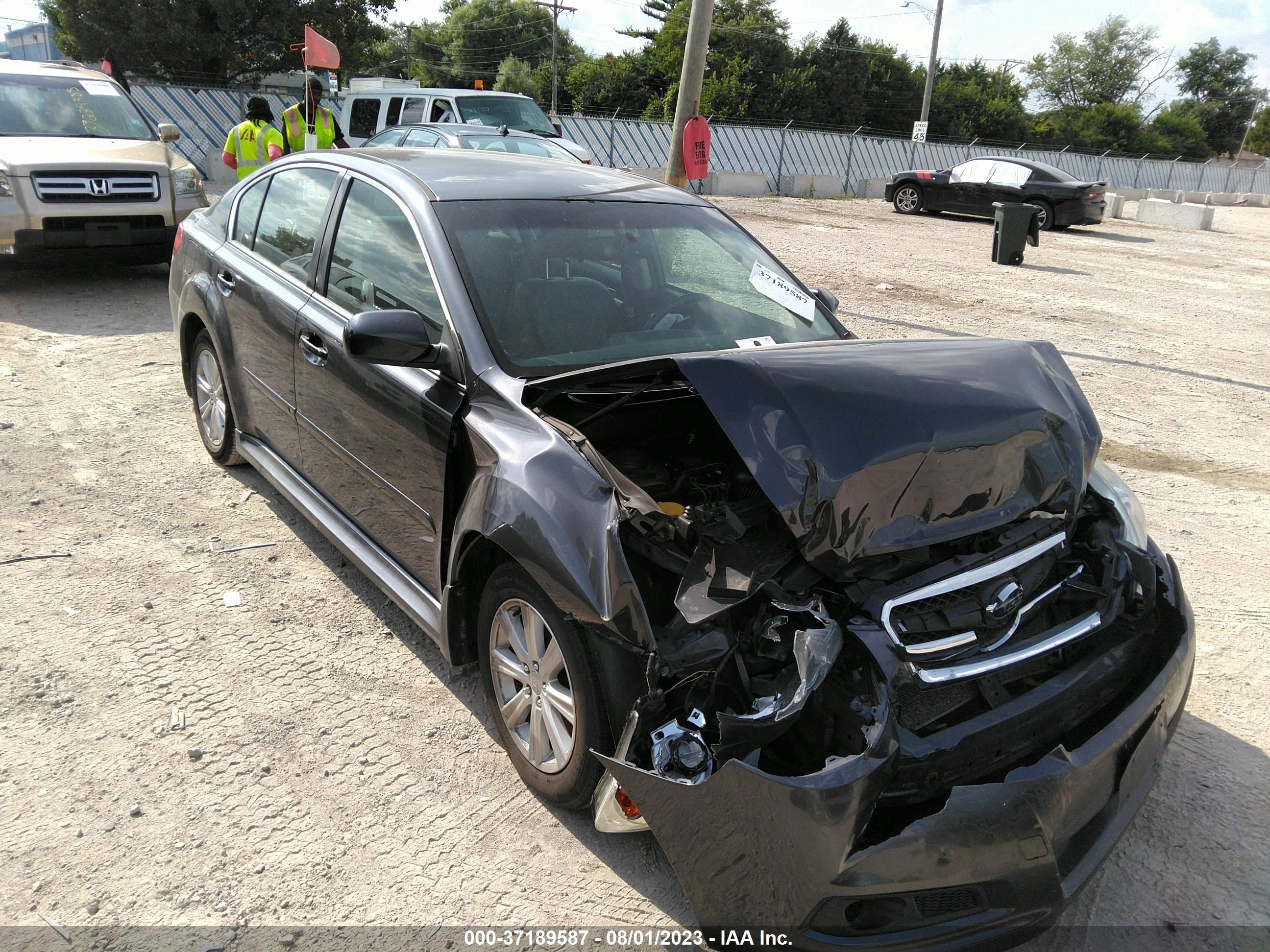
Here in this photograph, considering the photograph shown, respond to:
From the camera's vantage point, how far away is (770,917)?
1967mm

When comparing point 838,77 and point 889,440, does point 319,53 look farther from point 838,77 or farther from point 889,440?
point 838,77

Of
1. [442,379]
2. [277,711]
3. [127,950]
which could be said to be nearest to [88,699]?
[277,711]

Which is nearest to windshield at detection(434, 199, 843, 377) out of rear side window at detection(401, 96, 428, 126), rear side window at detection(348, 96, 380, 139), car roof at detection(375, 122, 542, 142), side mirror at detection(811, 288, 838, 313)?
side mirror at detection(811, 288, 838, 313)

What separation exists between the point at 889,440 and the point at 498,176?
2.11 m

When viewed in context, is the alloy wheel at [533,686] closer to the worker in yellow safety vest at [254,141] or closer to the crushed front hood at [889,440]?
the crushed front hood at [889,440]

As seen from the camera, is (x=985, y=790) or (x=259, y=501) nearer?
(x=985, y=790)

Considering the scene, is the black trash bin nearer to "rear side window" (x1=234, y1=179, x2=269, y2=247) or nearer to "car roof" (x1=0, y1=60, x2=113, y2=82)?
"car roof" (x1=0, y1=60, x2=113, y2=82)

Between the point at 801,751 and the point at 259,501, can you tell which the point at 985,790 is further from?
the point at 259,501

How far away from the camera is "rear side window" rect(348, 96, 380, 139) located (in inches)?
655

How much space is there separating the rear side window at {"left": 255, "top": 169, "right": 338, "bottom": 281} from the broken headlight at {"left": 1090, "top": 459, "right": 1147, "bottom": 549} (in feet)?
10.3

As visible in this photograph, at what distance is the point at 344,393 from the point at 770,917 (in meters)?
2.40

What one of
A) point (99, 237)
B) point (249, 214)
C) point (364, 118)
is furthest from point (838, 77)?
point (249, 214)

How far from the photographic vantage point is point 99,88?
9891 mm

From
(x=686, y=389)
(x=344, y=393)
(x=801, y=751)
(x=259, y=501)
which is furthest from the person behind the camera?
(x=259, y=501)
